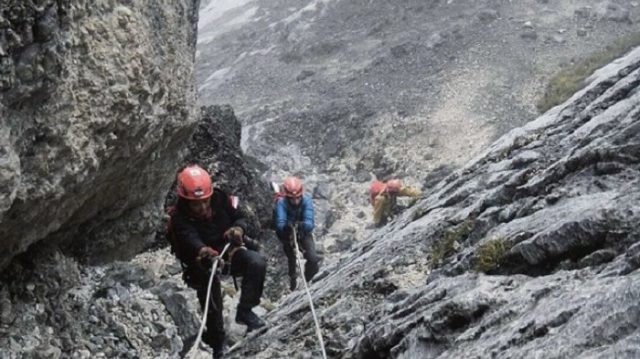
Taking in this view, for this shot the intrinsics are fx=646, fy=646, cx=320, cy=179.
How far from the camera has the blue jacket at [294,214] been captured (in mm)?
11070

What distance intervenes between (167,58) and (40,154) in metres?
2.69

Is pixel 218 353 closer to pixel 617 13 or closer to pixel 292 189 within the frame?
pixel 292 189

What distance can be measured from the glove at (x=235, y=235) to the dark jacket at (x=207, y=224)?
108 mm

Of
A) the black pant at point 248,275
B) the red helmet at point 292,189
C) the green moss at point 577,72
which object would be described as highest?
the black pant at point 248,275

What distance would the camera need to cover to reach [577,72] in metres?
25.0

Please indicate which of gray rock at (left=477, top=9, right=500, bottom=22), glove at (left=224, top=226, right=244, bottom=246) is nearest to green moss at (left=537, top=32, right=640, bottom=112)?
gray rock at (left=477, top=9, right=500, bottom=22)

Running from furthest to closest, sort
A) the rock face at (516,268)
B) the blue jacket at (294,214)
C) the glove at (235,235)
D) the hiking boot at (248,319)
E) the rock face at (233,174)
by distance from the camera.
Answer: the rock face at (233,174)
the blue jacket at (294,214)
the hiking boot at (248,319)
the glove at (235,235)
the rock face at (516,268)

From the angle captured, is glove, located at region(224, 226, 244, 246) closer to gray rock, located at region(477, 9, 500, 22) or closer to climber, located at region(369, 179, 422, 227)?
climber, located at region(369, 179, 422, 227)

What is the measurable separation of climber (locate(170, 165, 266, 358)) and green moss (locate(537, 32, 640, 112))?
17628 mm

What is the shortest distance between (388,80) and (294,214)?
18033mm

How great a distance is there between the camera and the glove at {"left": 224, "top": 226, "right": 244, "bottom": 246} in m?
7.19

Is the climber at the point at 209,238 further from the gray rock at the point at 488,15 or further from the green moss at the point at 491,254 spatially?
the gray rock at the point at 488,15

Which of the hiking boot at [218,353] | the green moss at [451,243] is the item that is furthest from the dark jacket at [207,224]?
the green moss at [451,243]

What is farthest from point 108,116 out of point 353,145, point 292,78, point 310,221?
point 292,78
